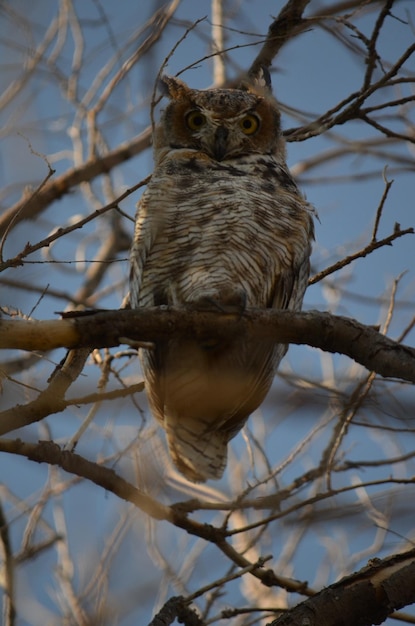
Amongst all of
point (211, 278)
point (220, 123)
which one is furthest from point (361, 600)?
point (220, 123)

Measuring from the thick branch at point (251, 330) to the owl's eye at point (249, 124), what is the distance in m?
1.69

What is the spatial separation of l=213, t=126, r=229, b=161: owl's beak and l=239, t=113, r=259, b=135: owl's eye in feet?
0.38

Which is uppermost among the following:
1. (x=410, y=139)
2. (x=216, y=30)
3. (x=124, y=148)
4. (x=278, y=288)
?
(x=216, y=30)

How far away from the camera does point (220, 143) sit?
3.63m

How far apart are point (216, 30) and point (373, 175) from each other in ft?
5.05

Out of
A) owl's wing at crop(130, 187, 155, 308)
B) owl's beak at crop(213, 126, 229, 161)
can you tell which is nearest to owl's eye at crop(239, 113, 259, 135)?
owl's beak at crop(213, 126, 229, 161)

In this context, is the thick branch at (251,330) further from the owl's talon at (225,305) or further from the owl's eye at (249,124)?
the owl's eye at (249,124)

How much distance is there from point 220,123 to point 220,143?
133mm

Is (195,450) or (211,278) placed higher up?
(211,278)

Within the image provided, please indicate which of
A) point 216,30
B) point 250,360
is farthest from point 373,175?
point 250,360

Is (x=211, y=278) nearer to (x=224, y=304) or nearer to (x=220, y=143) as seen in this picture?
(x=224, y=304)

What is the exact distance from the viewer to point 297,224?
10.1ft

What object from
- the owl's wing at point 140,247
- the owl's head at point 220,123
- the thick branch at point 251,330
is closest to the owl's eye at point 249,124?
the owl's head at point 220,123

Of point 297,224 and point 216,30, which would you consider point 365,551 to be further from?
point 216,30
